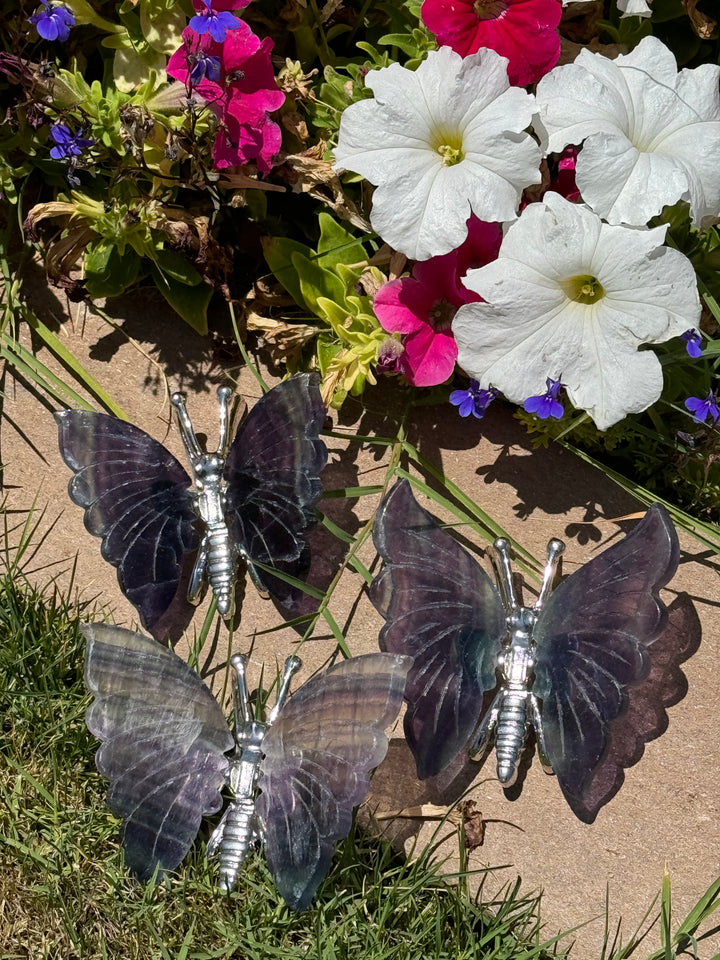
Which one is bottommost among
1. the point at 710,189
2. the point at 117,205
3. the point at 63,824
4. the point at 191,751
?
the point at 63,824

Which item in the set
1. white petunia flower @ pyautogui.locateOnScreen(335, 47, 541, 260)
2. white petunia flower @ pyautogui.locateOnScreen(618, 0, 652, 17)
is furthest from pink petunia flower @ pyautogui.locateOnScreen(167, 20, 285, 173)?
white petunia flower @ pyautogui.locateOnScreen(618, 0, 652, 17)

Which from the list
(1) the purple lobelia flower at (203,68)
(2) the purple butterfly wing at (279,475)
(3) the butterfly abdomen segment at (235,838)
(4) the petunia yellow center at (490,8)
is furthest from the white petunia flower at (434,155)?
(3) the butterfly abdomen segment at (235,838)

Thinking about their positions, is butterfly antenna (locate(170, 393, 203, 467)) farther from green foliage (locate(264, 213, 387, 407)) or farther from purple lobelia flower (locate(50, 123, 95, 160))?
purple lobelia flower (locate(50, 123, 95, 160))

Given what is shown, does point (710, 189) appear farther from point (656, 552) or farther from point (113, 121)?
point (113, 121)

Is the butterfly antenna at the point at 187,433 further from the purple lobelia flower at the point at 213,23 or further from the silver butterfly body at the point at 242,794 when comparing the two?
the purple lobelia flower at the point at 213,23

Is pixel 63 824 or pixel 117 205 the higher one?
pixel 117 205

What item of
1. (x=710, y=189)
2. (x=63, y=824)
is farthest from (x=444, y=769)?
(x=710, y=189)

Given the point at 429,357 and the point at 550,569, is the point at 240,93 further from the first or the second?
the point at 550,569
